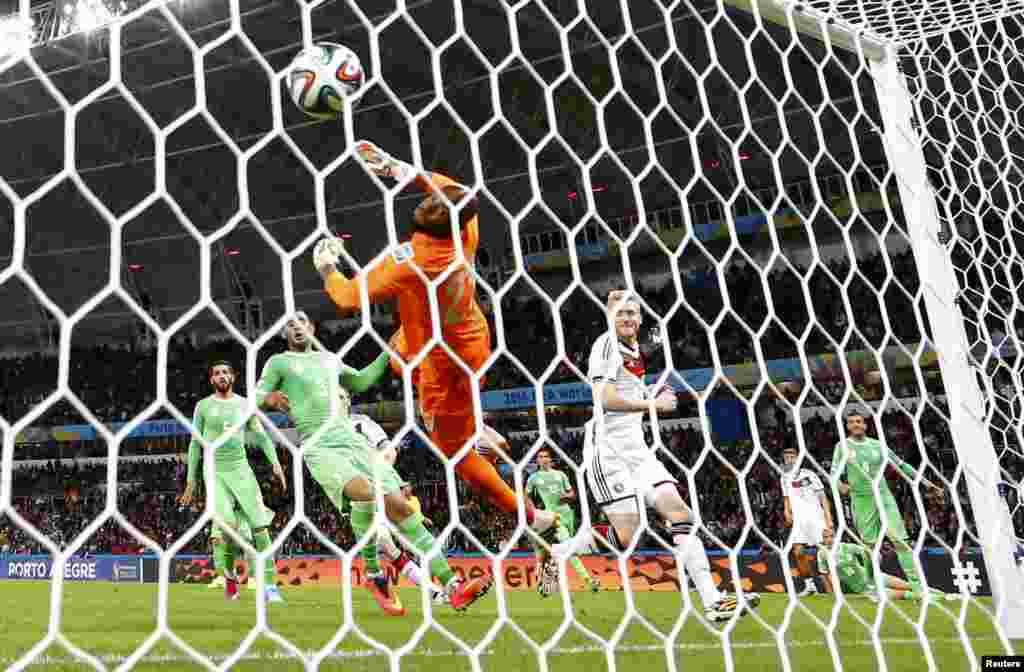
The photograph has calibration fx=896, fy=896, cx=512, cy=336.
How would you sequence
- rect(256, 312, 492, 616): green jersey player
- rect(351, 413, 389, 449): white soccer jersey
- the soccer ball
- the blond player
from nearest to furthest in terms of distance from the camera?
1. the soccer ball
2. rect(256, 312, 492, 616): green jersey player
3. rect(351, 413, 389, 449): white soccer jersey
4. the blond player

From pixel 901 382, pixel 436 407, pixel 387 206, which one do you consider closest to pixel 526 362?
pixel 901 382

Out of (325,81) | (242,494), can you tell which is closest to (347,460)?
(242,494)

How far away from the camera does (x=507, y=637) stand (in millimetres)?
3643

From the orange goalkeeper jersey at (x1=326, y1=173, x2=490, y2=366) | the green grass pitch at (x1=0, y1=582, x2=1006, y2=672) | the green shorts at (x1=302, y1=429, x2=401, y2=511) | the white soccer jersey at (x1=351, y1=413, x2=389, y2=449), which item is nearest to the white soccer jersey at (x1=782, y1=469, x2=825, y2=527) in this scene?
the green grass pitch at (x1=0, y1=582, x2=1006, y2=672)

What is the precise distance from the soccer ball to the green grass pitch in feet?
4.57

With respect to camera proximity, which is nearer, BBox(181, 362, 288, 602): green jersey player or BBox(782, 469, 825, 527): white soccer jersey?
BBox(181, 362, 288, 602): green jersey player

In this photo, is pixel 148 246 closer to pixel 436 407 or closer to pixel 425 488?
pixel 425 488

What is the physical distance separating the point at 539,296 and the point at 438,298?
4023mm

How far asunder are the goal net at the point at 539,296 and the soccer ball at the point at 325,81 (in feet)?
2.38

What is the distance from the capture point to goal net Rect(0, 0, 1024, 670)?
287cm

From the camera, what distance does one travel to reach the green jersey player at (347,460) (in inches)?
152

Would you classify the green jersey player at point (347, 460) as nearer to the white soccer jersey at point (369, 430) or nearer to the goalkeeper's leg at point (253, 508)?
the white soccer jersey at point (369, 430)

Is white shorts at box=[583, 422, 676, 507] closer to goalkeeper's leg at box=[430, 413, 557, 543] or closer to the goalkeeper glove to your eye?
goalkeeper's leg at box=[430, 413, 557, 543]

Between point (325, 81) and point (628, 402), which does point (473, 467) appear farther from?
point (325, 81)
